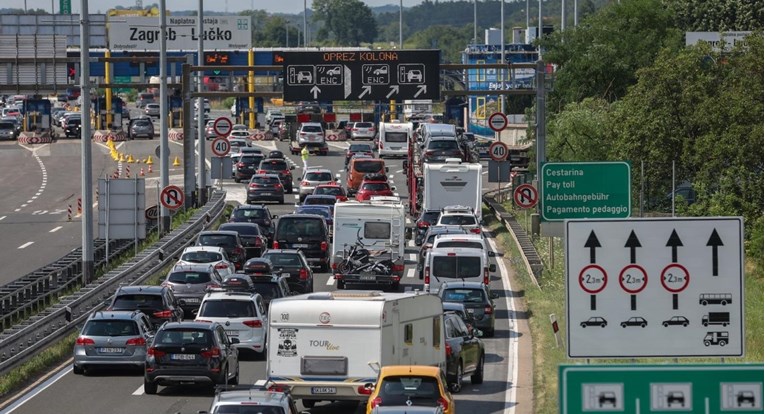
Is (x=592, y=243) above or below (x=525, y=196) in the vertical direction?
above

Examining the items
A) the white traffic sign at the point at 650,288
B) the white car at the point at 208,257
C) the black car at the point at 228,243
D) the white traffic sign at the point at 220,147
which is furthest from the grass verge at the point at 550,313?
the white traffic sign at the point at 220,147

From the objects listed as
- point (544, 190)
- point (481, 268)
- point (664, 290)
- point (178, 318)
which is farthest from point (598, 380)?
point (481, 268)

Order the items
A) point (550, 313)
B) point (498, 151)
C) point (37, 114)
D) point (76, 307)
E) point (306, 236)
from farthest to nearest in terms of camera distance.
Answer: point (37, 114)
point (498, 151)
point (306, 236)
point (550, 313)
point (76, 307)

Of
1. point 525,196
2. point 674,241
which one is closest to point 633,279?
point 674,241

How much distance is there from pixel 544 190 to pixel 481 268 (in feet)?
35.9

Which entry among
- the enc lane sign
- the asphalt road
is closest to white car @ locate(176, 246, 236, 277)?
the asphalt road

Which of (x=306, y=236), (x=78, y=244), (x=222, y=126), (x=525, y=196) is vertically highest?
(x=222, y=126)

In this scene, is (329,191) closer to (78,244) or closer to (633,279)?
(78,244)

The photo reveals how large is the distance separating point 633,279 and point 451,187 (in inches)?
1811

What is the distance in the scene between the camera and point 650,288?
12086mm

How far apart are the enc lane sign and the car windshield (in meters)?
23.6

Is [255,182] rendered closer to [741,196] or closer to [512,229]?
[512,229]

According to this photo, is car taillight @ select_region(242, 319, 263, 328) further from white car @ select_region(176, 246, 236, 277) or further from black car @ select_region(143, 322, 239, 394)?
white car @ select_region(176, 246, 236, 277)

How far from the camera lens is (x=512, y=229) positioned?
2185 inches
